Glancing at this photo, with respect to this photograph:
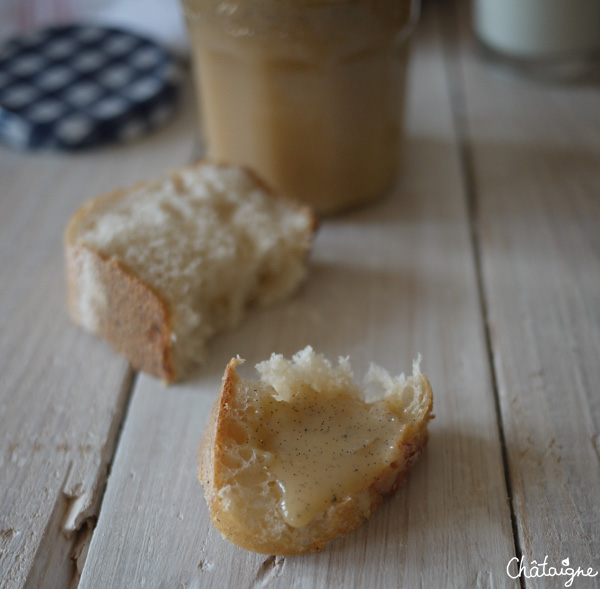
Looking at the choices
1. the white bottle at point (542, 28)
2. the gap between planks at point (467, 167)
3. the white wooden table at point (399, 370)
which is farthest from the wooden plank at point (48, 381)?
the white bottle at point (542, 28)

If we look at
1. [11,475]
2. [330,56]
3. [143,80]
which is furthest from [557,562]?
[143,80]

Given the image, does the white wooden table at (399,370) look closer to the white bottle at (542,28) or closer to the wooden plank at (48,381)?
the wooden plank at (48,381)

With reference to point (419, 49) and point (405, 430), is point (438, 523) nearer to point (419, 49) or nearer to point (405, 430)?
point (405, 430)

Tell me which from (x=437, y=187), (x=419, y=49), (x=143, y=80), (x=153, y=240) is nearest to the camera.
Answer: (x=153, y=240)

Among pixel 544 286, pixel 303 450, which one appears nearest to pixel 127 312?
pixel 303 450

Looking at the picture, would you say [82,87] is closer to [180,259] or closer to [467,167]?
[180,259]

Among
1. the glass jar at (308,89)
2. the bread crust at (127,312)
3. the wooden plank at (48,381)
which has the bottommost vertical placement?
the wooden plank at (48,381)
